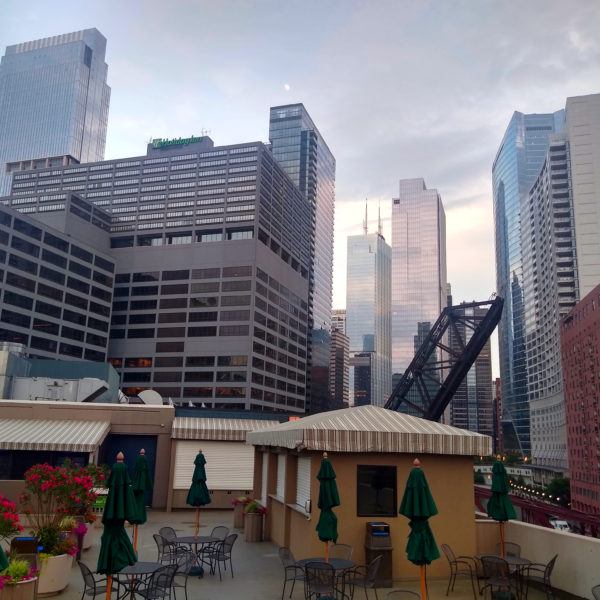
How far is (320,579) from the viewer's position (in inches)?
433

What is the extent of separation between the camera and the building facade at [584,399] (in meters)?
79.1

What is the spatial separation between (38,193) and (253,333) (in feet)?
257

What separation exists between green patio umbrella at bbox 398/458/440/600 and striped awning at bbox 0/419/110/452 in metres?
16.4

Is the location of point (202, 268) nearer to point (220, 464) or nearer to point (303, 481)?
point (220, 464)

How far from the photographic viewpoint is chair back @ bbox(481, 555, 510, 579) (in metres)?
11.8

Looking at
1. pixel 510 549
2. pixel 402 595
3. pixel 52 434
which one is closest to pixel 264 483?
pixel 52 434

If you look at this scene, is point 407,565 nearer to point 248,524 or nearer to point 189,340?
point 248,524

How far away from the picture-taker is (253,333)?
374 feet

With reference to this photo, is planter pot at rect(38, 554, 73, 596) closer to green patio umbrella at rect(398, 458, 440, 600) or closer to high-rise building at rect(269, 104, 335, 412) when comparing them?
green patio umbrella at rect(398, 458, 440, 600)

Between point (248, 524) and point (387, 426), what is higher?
point (387, 426)

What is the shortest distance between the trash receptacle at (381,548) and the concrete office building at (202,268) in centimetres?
9938

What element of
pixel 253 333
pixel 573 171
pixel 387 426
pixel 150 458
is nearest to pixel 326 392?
pixel 253 333

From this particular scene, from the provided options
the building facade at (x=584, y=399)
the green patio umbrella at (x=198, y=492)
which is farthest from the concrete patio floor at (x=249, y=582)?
the building facade at (x=584, y=399)

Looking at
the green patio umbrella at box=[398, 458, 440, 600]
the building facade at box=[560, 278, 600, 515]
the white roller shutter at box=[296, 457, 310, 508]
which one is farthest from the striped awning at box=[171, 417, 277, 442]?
the building facade at box=[560, 278, 600, 515]
